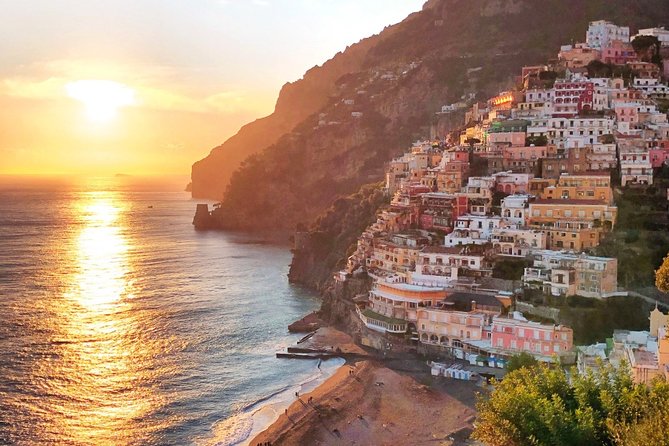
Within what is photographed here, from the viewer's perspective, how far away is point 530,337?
40.5 m

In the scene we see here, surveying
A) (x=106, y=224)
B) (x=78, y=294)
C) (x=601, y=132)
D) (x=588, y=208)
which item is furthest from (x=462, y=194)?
(x=106, y=224)

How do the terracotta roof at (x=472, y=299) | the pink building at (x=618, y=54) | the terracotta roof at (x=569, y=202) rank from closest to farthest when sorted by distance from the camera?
the terracotta roof at (x=472, y=299) < the terracotta roof at (x=569, y=202) < the pink building at (x=618, y=54)

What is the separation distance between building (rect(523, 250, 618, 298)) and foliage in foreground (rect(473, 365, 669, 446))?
23.8 meters

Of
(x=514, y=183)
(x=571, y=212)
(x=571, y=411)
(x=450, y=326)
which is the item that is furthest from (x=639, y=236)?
(x=571, y=411)

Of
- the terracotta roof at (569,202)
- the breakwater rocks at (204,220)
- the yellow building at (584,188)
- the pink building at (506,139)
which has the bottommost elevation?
the breakwater rocks at (204,220)

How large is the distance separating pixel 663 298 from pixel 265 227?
102m

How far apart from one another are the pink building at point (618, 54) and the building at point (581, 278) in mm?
40795

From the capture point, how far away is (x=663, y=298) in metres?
42.8

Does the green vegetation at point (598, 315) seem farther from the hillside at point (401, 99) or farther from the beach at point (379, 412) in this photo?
the hillside at point (401, 99)

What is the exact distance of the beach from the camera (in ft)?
115

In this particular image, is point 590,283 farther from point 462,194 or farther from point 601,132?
point 601,132

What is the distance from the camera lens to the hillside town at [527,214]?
4288 centimetres

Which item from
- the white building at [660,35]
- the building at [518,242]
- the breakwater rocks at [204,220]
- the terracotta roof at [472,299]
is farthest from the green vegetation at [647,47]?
the breakwater rocks at [204,220]

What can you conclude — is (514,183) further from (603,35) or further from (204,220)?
(204,220)
